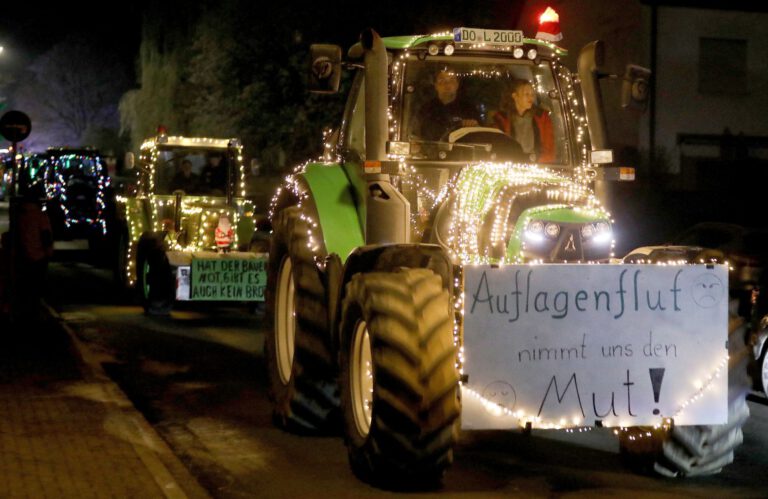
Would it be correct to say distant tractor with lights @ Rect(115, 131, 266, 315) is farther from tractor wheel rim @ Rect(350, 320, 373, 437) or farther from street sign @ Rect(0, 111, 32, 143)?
tractor wheel rim @ Rect(350, 320, 373, 437)

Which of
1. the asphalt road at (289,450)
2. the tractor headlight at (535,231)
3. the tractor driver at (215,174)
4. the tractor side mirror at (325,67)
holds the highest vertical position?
the tractor side mirror at (325,67)

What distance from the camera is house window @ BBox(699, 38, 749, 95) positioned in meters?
35.3

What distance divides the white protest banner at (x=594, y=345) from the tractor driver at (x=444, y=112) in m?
1.83

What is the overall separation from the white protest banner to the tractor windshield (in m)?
1.66

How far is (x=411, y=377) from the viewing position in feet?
23.1

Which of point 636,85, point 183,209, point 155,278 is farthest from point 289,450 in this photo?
point 183,209

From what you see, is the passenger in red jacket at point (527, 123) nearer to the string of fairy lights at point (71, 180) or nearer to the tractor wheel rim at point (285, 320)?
the tractor wheel rim at point (285, 320)

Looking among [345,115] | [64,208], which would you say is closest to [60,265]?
[64,208]

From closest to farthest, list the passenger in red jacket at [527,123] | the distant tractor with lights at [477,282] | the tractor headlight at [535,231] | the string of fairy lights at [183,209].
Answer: the distant tractor with lights at [477,282] < the tractor headlight at [535,231] < the passenger in red jacket at [527,123] < the string of fairy lights at [183,209]

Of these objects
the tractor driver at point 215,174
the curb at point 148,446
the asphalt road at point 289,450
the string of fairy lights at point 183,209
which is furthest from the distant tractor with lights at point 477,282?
the tractor driver at point 215,174

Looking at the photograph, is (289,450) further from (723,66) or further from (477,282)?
(723,66)

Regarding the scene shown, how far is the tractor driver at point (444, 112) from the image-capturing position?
8.90 m

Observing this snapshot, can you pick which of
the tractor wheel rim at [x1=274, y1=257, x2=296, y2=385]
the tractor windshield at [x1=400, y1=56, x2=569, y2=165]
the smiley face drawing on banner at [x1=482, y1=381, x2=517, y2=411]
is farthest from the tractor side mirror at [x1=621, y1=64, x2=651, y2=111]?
the tractor wheel rim at [x1=274, y1=257, x2=296, y2=385]

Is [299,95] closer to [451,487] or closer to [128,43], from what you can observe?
[451,487]
